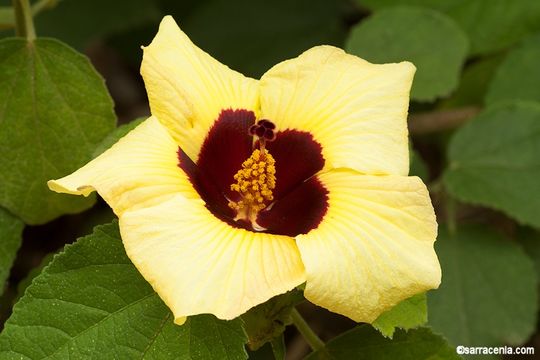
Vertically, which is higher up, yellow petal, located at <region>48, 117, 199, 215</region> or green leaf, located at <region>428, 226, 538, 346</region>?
yellow petal, located at <region>48, 117, 199, 215</region>

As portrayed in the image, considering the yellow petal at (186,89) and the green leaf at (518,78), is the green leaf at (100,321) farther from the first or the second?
the green leaf at (518,78)

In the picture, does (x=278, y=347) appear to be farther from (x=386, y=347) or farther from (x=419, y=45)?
(x=419, y=45)

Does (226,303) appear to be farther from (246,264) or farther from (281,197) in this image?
(281,197)

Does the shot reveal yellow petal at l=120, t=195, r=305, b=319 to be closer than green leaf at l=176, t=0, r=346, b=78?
Yes

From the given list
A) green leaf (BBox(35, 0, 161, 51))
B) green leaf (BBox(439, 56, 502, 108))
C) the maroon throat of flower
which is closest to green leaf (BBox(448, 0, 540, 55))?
green leaf (BBox(439, 56, 502, 108))

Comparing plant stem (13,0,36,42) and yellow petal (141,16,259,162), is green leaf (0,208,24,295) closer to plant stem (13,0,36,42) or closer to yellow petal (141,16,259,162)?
plant stem (13,0,36,42)

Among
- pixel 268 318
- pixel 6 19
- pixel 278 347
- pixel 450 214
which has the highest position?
pixel 6 19

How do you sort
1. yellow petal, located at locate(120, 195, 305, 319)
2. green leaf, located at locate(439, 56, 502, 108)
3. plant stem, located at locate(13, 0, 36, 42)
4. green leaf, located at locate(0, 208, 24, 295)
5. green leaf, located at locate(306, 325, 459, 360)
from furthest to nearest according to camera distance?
1. green leaf, located at locate(439, 56, 502, 108)
2. plant stem, located at locate(13, 0, 36, 42)
3. green leaf, located at locate(0, 208, 24, 295)
4. green leaf, located at locate(306, 325, 459, 360)
5. yellow petal, located at locate(120, 195, 305, 319)

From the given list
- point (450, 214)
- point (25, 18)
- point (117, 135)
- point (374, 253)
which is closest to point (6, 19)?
point (25, 18)

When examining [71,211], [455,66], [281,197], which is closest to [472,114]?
[455,66]
